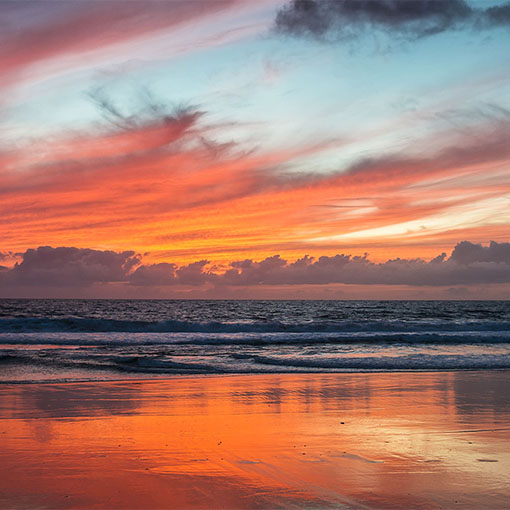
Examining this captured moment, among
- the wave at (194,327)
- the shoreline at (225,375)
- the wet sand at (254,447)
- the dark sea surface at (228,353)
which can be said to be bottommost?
the wave at (194,327)

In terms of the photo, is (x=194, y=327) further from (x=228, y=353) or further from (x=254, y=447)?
Result: (x=254, y=447)

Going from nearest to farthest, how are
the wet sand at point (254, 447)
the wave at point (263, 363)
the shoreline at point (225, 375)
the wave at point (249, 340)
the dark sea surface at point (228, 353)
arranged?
the wet sand at point (254, 447) < the shoreline at point (225, 375) < the dark sea surface at point (228, 353) < the wave at point (263, 363) < the wave at point (249, 340)

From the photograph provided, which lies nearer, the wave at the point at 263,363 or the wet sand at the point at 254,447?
the wet sand at the point at 254,447

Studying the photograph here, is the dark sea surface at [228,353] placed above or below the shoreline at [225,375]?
below

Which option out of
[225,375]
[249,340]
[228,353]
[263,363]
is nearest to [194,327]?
[249,340]

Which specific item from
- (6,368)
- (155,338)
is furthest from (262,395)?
(155,338)

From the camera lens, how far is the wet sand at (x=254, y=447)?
6418mm

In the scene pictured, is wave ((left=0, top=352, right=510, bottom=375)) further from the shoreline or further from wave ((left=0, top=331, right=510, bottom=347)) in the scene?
wave ((left=0, top=331, right=510, bottom=347))

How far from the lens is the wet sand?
6418 mm

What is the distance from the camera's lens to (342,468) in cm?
745

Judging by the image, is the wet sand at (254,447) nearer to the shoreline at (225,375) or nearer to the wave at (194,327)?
the shoreline at (225,375)

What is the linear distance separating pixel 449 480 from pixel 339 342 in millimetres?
24420

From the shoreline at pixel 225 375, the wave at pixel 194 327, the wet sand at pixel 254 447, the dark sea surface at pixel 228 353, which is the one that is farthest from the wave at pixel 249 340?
the wet sand at pixel 254 447

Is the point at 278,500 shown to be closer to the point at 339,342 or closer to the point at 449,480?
the point at 449,480
